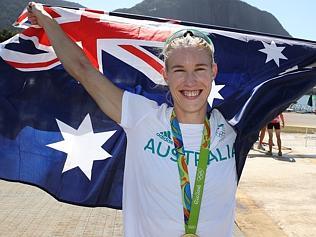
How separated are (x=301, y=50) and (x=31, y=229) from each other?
12.4ft

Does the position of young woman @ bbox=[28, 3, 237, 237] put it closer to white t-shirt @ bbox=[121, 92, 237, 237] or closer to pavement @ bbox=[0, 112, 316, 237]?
white t-shirt @ bbox=[121, 92, 237, 237]

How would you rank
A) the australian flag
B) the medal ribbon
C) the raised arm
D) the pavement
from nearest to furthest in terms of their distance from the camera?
1. the medal ribbon
2. the raised arm
3. the australian flag
4. the pavement

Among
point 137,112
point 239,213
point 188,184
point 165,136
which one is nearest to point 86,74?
point 137,112

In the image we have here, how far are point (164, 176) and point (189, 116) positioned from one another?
0.33 m

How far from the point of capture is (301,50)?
334cm

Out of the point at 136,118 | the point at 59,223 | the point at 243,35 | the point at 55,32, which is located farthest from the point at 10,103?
the point at 59,223

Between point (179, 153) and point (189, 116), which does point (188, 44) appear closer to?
point (189, 116)

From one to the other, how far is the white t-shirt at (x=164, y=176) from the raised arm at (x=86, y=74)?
2.5 inches

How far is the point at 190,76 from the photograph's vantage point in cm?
231

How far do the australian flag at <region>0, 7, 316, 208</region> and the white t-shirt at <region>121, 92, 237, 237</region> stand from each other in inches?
35.3

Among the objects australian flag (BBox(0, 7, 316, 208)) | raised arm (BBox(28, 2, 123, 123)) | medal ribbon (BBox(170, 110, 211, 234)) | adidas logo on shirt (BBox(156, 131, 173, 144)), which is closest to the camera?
medal ribbon (BBox(170, 110, 211, 234))

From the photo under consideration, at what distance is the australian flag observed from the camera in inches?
132

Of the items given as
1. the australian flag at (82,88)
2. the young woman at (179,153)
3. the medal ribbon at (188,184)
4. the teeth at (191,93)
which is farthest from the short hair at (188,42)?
the australian flag at (82,88)

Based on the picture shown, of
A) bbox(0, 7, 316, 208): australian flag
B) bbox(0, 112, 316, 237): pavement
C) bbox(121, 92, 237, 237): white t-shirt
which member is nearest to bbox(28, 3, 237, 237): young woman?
bbox(121, 92, 237, 237): white t-shirt
